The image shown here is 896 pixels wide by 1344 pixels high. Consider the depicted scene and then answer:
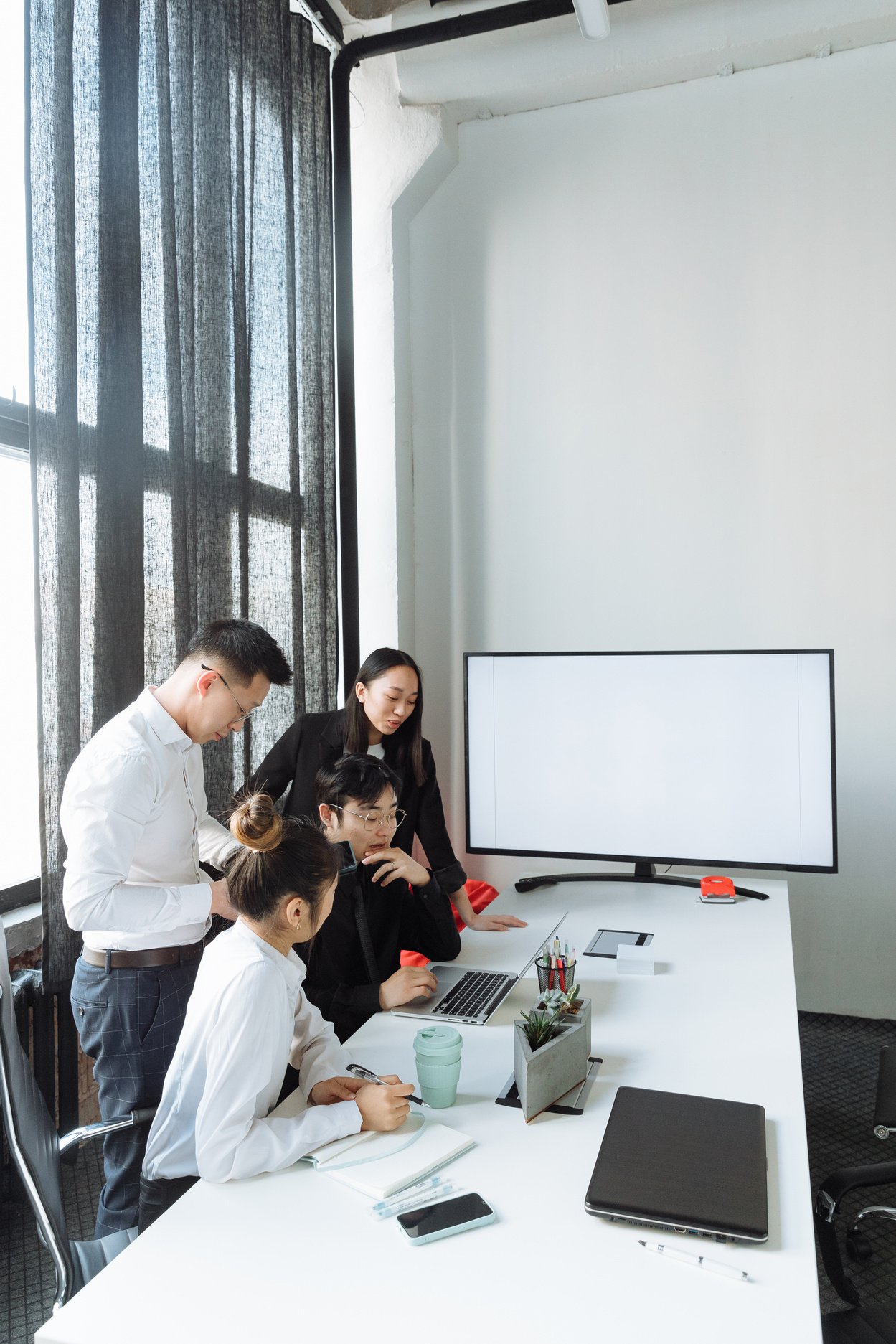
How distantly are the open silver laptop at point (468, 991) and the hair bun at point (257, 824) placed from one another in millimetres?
569

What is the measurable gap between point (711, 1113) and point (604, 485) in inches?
97.1

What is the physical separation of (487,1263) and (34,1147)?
22.6 inches

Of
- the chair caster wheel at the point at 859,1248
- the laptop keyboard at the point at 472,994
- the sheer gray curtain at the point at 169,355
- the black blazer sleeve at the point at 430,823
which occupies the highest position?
the sheer gray curtain at the point at 169,355

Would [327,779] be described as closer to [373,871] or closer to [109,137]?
[373,871]

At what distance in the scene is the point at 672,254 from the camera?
10.8 ft

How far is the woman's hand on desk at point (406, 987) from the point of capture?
174 centimetres

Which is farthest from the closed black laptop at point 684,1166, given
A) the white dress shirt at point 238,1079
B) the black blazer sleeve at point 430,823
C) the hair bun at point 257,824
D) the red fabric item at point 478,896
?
the black blazer sleeve at point 430,823

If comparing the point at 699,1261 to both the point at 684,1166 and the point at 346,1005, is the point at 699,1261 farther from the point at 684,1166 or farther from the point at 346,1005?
the point at 346,1005

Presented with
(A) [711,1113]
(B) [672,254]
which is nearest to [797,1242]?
(A) [711,1113]

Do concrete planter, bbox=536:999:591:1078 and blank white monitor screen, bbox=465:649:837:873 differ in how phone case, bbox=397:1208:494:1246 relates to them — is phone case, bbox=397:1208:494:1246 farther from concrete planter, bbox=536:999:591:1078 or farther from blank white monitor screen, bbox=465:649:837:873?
blank white monitor screen, bbox=465:649:837:873

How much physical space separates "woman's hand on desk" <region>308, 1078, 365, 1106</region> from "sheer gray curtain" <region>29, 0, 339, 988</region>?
86cm

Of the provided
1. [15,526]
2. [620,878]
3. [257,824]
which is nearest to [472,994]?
[257,824]

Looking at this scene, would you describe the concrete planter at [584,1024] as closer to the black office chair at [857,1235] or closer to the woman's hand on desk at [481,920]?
the black office chair at [857,1235]

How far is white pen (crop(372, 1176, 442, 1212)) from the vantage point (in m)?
1.13
